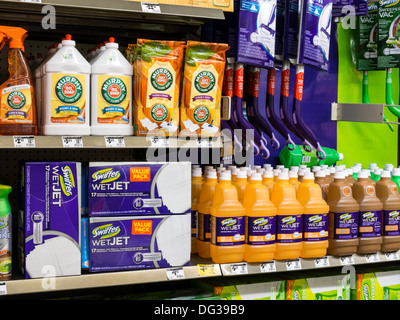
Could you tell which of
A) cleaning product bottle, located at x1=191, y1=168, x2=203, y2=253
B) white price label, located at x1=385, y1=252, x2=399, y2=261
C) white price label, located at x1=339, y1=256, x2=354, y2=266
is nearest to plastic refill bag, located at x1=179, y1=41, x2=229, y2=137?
cleaning product bottle, located at x1=191, y1=168, x2=203, y2=253

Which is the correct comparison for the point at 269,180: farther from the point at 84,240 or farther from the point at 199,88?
the point at 84,240

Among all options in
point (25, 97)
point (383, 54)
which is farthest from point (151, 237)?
point (383, 54)

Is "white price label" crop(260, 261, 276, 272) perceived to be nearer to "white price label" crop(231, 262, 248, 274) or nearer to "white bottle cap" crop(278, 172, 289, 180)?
"white price label" crop(231, 262, 248, 274)

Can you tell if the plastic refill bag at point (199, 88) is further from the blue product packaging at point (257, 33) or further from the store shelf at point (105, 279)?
the store shelf at point (105, 279)

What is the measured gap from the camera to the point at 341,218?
247 cm

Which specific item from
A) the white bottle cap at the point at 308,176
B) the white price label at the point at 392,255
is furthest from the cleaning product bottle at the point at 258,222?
the white price label at the point at 392,255

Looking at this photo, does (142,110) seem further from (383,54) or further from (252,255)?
(383,54)

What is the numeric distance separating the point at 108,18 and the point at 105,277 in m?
1.22

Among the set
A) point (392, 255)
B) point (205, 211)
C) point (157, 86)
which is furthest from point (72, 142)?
point (392, 255)

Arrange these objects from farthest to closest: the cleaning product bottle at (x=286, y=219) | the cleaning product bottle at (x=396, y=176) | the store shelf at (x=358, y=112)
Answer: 1. the store shelf at (x=358, y=112)
2. the cleaning product bottle at (x=396, y=176)
3. the cleaning product bottle at (x=286, y=219)

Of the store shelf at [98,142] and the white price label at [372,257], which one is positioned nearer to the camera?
the store shelf at [98,142]

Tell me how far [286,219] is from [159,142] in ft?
2.29

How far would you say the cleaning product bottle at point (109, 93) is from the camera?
6.88 feet

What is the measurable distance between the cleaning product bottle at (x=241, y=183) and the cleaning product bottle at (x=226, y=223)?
0.11 meters
